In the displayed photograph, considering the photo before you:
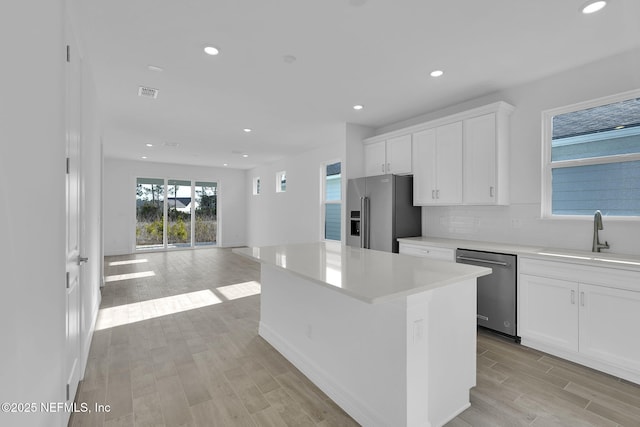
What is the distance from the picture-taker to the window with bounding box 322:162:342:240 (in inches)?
252

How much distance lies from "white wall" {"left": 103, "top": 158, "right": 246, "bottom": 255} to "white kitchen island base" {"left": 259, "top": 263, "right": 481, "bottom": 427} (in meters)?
8.19

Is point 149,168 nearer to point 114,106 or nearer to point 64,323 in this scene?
point 114,106

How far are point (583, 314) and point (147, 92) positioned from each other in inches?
197

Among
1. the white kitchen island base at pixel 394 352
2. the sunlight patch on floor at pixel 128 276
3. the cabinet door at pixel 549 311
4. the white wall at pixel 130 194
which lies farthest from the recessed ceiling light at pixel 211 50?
the white wall at pixel 130 194

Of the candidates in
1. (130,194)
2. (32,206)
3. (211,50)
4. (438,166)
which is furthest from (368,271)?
(130,194)

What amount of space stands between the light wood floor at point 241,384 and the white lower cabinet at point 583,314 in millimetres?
129

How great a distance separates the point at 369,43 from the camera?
262cm

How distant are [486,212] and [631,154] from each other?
1.37 metres

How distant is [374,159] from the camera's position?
16.1 ft

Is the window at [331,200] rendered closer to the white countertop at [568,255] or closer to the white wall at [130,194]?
the white countertop at [568,255]

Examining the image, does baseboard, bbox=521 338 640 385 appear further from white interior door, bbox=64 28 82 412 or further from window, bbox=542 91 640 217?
white interior door, bbox=64 28 82 412

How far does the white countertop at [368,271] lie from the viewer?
147 cm

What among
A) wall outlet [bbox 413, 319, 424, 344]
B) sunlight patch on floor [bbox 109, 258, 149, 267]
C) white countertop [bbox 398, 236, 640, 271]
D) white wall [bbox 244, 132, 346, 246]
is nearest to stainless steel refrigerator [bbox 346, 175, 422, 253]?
white countertop [bbox 398, 236, 640, 271]

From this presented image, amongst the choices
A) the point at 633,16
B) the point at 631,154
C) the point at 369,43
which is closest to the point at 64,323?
the point at 369,43
